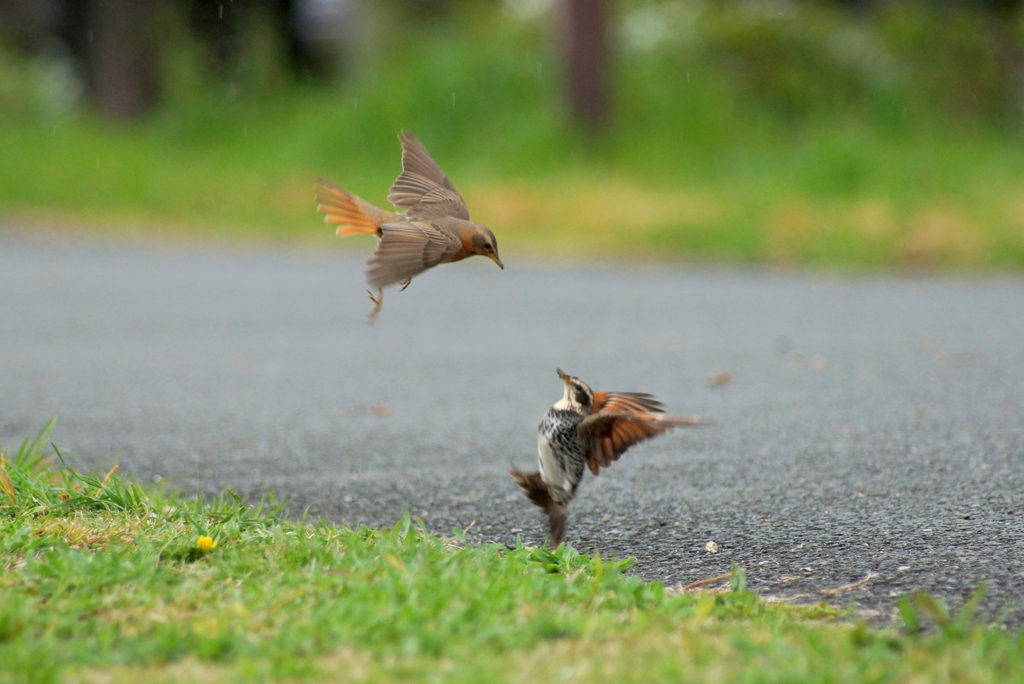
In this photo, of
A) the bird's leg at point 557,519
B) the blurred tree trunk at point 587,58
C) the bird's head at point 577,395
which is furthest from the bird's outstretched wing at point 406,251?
the blurred tree trunk at point 587,58

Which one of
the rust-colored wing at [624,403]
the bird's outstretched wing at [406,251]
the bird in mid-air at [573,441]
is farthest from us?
the rust-colored wing at [624,403]

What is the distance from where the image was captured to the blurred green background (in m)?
10.4

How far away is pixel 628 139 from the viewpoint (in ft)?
41.3

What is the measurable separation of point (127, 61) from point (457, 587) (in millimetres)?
16058

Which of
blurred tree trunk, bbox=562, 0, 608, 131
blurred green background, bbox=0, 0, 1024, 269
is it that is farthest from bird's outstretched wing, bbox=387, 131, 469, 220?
blurred tree trunk, bbox=562, 0, 608, 131

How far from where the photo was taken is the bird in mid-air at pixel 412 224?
244 centimetres

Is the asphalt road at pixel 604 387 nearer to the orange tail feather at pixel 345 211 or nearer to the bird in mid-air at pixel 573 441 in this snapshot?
the bird in mid-air at pixel 573 441

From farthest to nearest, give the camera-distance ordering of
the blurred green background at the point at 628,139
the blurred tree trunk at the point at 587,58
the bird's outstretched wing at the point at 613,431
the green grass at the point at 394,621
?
the blurred tree trunk at the point at 587,58 → the blurred green background at the point at 628,139 → the bird's outstretched wing at the point at 613,431 → the green grass at the point at 394,621

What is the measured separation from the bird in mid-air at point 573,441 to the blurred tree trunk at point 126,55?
1546cm

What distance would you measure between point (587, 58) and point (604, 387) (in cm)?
752

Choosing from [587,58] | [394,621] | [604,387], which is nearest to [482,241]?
[394,621]

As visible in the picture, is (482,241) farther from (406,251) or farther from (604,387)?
(604,387)

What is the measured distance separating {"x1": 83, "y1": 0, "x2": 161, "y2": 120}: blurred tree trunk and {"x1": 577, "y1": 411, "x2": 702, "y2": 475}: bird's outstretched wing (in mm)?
15548

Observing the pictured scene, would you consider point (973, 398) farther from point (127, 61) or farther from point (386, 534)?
point (127, 61)
